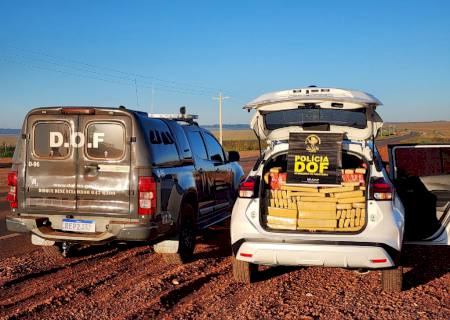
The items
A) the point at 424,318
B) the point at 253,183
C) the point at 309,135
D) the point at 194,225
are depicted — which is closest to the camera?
the point at 424,318

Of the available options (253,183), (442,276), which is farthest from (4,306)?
(442,276)

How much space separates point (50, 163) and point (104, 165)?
0.73 meters

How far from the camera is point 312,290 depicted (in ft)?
19.2

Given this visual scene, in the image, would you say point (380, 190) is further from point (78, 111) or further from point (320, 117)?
point (78, 111)

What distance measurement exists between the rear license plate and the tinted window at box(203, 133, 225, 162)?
289 centimetres

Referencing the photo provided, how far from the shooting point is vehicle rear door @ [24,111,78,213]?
20.7ft

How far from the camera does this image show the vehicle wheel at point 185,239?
692 centimetres

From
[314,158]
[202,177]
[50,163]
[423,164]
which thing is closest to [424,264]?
[314,158]

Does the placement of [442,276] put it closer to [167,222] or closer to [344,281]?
[344,281]

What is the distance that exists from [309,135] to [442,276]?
7.99 ft

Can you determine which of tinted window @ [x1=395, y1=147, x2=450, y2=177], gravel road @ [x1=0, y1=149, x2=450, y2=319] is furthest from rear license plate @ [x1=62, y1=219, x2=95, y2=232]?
tinted window @ [x1=395, y1=147, x2=450, y2=177]

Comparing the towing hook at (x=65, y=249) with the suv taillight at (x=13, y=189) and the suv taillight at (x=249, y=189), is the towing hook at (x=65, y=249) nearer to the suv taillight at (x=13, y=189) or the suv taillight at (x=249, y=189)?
the suv taillight at (x=13, y=189)

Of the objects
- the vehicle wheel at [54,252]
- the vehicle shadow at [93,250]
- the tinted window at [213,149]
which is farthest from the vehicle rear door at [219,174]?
the vehicle wheel at [54,252]

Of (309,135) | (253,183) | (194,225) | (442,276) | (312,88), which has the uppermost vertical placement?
(312,88)
